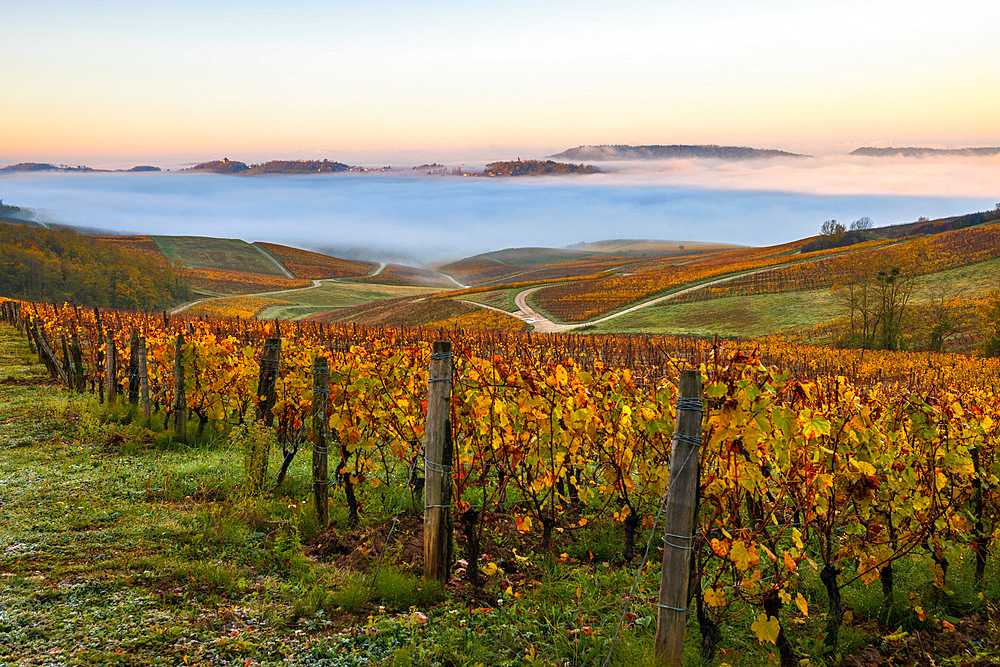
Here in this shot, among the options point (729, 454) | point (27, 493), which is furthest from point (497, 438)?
point (27, 493)

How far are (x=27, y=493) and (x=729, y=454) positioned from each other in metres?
7.65

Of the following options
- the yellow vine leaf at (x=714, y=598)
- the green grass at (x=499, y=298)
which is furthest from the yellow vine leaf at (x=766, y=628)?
the green grass at (x=499, y=298)

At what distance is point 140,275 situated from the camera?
9462 centimetres

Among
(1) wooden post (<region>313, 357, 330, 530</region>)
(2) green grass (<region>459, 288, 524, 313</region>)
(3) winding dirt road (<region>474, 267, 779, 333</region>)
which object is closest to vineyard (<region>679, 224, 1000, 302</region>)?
(3) winding dirt road (<region>474, 267, 779, 333</region>)

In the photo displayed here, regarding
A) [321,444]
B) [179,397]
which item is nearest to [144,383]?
[179,397]

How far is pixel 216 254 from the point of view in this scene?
150625mm

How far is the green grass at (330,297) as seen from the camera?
9161 centimetres

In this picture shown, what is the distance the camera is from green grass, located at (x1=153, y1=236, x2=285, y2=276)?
143m

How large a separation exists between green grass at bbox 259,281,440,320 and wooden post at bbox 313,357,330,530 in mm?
83104

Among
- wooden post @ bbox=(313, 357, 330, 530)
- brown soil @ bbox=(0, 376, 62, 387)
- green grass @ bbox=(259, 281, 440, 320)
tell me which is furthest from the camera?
green grass @ bbox=(259, 281, 440, 320)

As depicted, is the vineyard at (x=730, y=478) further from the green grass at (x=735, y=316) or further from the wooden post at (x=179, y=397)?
the green grass at (x=735, y=316)

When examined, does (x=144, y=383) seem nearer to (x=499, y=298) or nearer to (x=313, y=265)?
(x=499, y=298)

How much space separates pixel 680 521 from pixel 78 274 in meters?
105

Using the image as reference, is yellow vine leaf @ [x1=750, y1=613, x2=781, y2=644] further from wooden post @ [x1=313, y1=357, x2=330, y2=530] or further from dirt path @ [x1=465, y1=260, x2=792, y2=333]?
dirt path @ [x1=465, y1=260, x2=792, y2=333]
